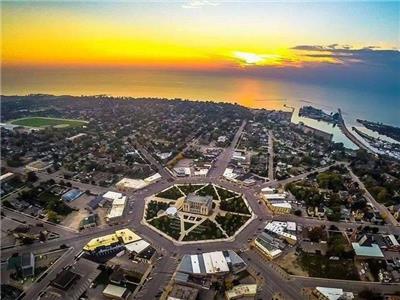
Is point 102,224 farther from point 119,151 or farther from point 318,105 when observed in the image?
point 318,105

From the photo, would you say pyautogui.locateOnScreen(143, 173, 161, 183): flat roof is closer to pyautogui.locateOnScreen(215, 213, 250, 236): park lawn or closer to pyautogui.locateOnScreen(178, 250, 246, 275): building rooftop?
pyautogui.locateOnScreen(215, 213, 250, 236): park lawn

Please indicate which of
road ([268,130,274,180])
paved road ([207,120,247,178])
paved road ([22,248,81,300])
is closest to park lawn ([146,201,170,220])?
paved road ([22,248,81,300])

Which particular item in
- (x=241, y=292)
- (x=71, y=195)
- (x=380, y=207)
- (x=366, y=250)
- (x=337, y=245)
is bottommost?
(x=380, y=207)

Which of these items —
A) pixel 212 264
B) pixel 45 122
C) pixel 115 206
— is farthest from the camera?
pixel 45 122

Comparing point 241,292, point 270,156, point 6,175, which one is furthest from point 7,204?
point 270,156

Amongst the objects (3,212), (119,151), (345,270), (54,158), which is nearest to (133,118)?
(119,151)

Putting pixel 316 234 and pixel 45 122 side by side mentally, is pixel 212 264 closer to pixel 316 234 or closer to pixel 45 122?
pixel 316 234
